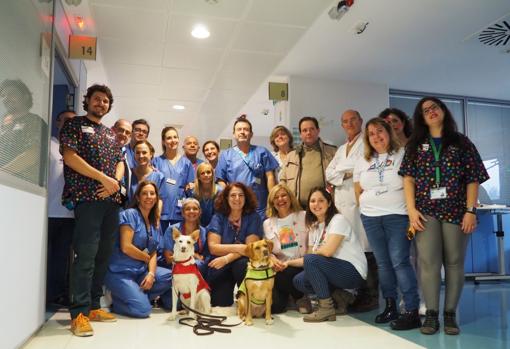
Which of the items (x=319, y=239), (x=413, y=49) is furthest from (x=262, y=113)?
(x=319, y=239)

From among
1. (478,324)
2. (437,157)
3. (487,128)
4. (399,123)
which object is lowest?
(478,324)

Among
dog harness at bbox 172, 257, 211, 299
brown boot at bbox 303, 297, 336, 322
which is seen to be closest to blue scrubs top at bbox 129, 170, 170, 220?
dog harness at bbox 172, 257, 211, 299

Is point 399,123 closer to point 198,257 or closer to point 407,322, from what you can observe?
point 407,322

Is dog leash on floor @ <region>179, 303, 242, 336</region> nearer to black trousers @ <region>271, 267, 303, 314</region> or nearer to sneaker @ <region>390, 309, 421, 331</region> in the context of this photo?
black trousers @ <region>271, 267, 303, 314</region>

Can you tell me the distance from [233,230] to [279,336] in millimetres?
1016

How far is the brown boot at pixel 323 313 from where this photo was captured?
9.30ft

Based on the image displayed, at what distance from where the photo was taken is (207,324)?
2.70 metres

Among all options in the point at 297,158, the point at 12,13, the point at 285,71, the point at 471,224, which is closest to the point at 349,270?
the point at 471,224

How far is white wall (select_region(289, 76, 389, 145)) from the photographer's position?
17.1 ft

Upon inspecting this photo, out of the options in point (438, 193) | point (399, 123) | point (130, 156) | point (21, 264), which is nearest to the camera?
Answer: point (21, 264)

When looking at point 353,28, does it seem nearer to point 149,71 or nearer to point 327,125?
point 327,125

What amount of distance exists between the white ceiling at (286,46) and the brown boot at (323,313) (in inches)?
90.6

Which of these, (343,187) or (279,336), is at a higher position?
(343,187)

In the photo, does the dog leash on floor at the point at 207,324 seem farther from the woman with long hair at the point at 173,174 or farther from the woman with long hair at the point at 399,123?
the woman with long hair at the point at 399,123
